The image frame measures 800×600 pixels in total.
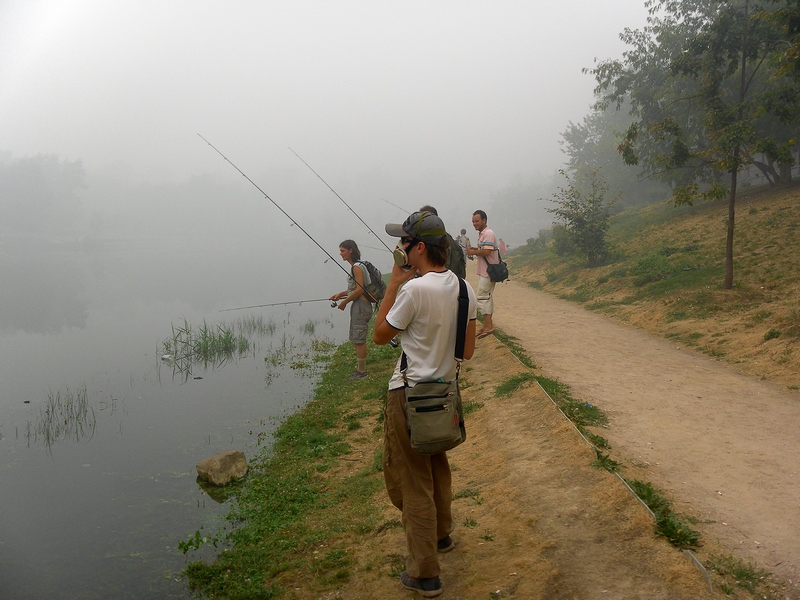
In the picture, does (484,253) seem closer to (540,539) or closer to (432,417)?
(540,539)

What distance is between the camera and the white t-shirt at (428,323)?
3.31 meters

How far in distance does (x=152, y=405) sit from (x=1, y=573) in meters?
5.26

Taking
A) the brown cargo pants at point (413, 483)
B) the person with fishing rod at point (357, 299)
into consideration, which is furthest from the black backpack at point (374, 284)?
the brown cargo pants at point (413, 483)

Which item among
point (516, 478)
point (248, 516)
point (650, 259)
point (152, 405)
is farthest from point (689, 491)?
point (650, 259)

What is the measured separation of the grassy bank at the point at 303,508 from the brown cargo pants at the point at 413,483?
1042 millimetres

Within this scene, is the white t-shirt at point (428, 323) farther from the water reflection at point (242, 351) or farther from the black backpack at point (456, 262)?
the water reflection at point (242, 351)

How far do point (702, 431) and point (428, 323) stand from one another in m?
4.10

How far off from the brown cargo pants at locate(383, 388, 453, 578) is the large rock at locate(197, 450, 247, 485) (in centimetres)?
387

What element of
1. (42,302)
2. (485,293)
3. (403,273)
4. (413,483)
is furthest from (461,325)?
(42,302)

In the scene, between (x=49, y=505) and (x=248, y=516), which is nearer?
(x=248, y=516)

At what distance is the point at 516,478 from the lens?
A: 5141 mm

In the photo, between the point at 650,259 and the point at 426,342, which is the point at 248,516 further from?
the point at 650,259

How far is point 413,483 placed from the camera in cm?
349

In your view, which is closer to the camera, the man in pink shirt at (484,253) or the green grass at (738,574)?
the green grass at (738,574)
